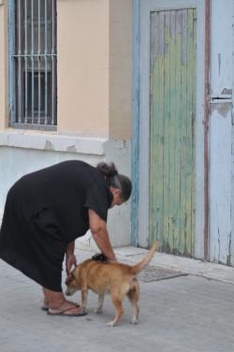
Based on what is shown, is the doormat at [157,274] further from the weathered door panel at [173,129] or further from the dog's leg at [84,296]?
the dog's leg at [84,296]

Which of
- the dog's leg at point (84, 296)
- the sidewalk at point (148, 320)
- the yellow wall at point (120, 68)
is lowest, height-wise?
the sidewalk at point (148, 320)

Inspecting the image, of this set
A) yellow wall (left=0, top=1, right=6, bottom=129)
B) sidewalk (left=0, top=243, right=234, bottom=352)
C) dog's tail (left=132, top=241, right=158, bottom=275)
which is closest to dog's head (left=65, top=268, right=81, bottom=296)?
sidewalk (left=0, top=243, right=234, bottom=352)

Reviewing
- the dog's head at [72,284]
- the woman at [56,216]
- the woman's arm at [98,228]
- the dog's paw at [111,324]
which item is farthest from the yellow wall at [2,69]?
the dog's paw at [111,324]

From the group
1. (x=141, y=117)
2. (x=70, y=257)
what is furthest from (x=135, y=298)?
(x=141, y=117)

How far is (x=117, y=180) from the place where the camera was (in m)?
6.39

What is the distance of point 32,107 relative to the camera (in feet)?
33.8

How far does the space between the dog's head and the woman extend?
0.08 m

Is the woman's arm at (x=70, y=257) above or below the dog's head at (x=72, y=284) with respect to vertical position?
above

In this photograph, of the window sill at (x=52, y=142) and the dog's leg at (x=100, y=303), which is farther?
the window sill at (x=52, y=142)

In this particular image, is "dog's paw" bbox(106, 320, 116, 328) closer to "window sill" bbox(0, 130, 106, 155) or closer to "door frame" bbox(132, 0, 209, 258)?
"door frame" bbox(132, 0, 209, 258)

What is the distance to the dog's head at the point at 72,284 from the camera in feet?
21.9

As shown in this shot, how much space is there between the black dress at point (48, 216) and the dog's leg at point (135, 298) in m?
0.58

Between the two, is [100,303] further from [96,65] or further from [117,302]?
[96,65]

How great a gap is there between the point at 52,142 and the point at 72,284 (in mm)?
3075
